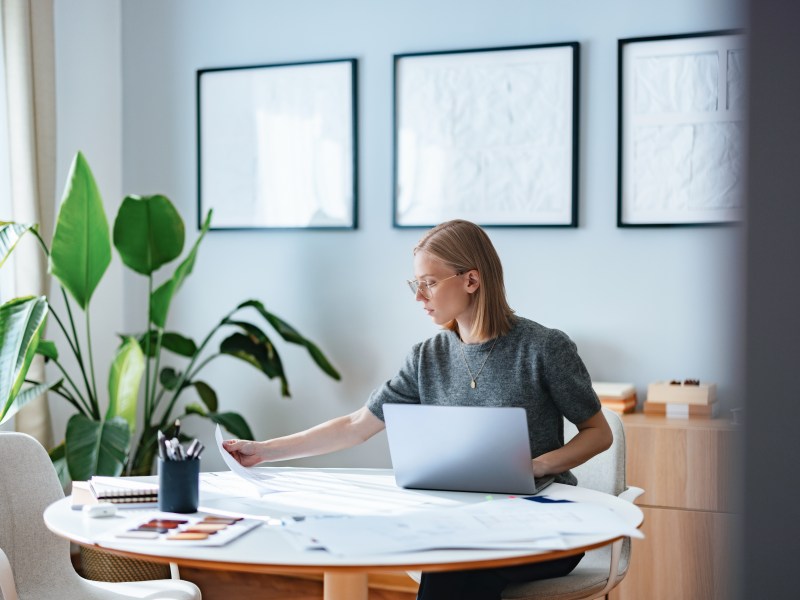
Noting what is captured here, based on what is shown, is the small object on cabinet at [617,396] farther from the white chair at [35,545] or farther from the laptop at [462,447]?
the white chair at [35,545]

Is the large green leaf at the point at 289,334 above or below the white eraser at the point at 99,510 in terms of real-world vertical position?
above

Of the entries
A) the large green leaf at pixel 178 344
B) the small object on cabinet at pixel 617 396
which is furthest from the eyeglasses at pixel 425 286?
the large green leaf at pixel 178 344

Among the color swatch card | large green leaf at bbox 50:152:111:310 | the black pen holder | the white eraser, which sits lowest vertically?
the white eraser

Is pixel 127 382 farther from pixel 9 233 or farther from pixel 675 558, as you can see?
pixel 675 558

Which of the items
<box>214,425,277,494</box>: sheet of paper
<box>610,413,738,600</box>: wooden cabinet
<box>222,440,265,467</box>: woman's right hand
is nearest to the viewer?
<box>214,425,277,494</box>: sheet of paper

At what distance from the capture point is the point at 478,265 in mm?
2174

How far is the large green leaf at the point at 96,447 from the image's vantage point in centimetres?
290

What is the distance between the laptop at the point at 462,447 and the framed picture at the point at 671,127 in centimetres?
162

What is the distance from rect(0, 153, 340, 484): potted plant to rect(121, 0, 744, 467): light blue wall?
7.0 inches

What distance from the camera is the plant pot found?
3.25 meters

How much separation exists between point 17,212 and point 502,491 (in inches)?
93.2

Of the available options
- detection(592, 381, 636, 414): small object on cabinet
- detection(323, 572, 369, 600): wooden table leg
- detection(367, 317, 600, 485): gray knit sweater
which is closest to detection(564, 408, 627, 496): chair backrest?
detection(367, 317, 600, 485): gray knit sweater

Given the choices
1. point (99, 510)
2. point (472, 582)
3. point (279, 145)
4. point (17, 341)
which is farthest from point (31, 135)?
point (472, 582)

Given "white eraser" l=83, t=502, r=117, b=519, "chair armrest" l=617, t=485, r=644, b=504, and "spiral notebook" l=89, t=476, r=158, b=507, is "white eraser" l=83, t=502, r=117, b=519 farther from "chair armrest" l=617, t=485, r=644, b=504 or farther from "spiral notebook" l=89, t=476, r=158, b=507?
"chair armrest" l=617, t=485, r=644, b=504
